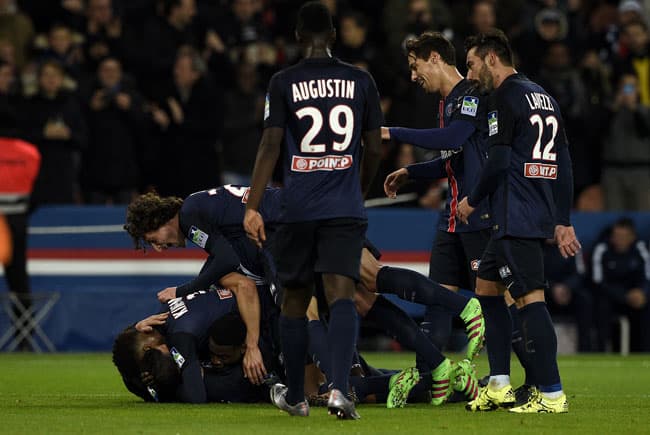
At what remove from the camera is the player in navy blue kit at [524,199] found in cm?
798

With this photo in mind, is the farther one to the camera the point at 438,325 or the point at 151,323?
the point at 438,325

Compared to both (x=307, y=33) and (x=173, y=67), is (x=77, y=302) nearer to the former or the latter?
(x=173, y=67)

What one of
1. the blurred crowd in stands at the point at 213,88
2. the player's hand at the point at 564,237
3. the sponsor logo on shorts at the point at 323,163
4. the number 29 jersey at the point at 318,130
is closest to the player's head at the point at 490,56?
the player's hand at the point at 564,237

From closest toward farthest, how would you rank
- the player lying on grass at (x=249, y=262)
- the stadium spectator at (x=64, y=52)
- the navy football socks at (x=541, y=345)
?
the navy football socks at (x=541, y=345), the player lying on grass at (x=249, y=262), the stadium spectator at (x=64, y=52)

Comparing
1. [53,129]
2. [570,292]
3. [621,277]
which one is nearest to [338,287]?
[570,292]

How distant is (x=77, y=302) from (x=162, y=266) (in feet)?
3.26

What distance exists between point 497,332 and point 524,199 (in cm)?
84

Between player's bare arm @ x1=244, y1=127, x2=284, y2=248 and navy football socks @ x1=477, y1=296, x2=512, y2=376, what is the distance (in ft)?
5.40

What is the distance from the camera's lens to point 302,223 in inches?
296

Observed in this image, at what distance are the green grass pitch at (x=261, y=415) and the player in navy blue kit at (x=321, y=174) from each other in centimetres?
42

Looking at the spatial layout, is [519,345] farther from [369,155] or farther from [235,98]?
[235,98]

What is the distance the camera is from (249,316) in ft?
28.9

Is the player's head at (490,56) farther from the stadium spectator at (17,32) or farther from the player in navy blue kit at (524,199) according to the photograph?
the stadium spectator at (17,32)

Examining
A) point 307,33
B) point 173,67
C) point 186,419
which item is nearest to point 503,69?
point 307,33
